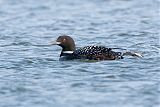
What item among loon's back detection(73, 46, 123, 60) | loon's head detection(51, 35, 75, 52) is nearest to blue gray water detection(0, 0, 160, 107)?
loon's back detection(73, 46, 123, 60)

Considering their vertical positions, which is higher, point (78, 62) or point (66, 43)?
point (66, 43)

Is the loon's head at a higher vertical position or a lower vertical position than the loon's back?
higher

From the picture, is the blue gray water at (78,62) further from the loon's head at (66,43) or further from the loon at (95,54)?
the loon's head at (66,43)

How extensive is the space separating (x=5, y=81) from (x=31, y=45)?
14.4ft

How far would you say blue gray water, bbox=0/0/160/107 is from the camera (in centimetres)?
1123

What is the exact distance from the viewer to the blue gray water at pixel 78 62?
11234 millimetres

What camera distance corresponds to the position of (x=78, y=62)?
14133 millimetres

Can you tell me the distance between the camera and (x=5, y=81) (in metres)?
12.4

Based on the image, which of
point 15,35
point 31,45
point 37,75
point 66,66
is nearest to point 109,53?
point 66,66

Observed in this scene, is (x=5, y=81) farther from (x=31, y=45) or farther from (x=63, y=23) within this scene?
(x=63, y=23)

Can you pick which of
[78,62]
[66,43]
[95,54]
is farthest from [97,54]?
[66,43]

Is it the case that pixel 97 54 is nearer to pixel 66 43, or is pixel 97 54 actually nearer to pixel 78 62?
pixel 78 62

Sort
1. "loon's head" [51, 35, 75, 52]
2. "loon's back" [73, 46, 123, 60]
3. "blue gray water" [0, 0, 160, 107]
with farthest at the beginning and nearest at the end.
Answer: "loon's head" [51, 35, 75, 52], "loon's back" [73, 46, 123, 60], "blue gray water" [0, 0, 160, 107]

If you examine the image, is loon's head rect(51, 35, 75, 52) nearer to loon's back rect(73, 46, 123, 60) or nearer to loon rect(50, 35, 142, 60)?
loon rect(50, 35, 142, 60)
